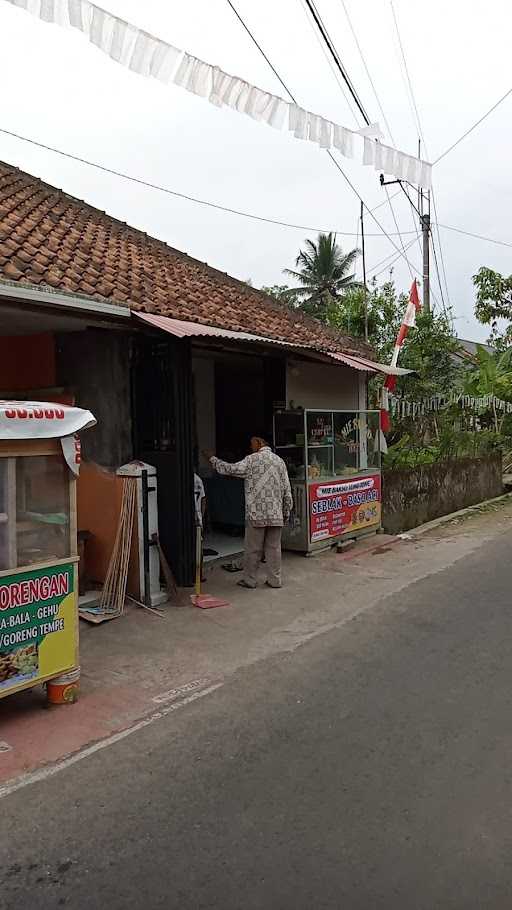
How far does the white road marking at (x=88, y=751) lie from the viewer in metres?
3.65

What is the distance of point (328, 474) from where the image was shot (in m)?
9.88

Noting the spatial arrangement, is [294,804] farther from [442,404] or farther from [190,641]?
[442,404]

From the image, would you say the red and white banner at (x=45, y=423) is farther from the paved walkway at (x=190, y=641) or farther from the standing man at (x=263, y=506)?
the standing man at (x=263, y=506)

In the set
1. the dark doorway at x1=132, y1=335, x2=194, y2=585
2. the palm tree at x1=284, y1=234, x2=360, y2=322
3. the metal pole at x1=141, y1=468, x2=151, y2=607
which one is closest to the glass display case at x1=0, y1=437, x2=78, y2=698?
the metal pole at x1=141, y1=468, x2=151, y2=607

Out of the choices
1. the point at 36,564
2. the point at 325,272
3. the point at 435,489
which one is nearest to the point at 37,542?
the point at 36,564

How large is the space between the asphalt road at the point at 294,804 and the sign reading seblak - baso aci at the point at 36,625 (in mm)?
753

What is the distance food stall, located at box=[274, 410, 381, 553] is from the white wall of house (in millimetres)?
346

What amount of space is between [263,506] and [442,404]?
1110 cm

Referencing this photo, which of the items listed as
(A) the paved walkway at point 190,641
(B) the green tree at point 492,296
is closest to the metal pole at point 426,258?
(B) the green tree at point 492,296

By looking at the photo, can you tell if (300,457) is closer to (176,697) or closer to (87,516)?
(87,516)

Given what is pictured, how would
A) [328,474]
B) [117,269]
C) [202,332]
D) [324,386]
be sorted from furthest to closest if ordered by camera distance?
1. [324,386]
2. [328,474]
3. [117,269]
4. [202,332]

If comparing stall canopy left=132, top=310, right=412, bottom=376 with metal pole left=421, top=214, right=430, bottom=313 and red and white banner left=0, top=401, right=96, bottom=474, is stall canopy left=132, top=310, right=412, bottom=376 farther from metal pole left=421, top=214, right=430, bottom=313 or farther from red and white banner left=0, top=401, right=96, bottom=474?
metal pole left=421, top=214, right=430, bottom=313

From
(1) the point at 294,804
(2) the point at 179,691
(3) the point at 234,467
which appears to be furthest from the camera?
(3) the point at 234,467

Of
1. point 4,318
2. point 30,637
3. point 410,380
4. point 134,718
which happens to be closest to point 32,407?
point 30,637
